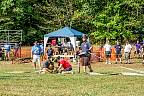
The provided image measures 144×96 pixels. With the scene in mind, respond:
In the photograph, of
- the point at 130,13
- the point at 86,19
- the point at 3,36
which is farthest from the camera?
the point at 86,19

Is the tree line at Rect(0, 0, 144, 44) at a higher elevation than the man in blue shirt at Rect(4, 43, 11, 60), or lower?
higher

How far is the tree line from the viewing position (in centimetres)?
5234

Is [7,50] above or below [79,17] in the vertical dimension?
below

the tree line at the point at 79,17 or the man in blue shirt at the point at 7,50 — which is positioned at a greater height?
the tree line at the point at 79,17

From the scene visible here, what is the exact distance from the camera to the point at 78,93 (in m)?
14.4

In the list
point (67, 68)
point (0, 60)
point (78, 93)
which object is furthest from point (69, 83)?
point (0, 60)

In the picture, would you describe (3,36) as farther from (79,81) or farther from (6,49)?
(79,81)

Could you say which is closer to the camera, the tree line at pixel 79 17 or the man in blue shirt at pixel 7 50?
the man in blue shirt at pixel 7 50

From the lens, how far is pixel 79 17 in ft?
186

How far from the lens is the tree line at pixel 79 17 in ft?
172

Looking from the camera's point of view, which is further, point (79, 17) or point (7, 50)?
point (79, 17)

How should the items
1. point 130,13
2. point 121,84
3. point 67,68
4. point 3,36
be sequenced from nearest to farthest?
point 121,84 < point 67,68 < point 3,36 < point 130,13

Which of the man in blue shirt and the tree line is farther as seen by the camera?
the tree line

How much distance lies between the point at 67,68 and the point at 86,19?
33.1m
